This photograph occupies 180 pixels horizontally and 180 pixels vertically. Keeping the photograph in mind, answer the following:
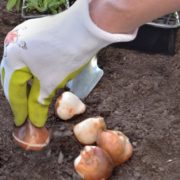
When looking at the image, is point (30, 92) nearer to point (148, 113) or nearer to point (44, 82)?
point (44, 82)

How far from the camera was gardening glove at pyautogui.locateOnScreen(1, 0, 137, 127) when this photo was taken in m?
1.06

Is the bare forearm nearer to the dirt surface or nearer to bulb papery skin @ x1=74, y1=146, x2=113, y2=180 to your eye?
bulb papery skin @ x1=74, y1=146, x2=113, y2=180

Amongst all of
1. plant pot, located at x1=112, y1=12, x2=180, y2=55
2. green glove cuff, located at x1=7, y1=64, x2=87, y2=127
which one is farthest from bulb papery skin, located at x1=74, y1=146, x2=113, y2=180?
plant pot, located at x1=112, y1=12, x2=180, y2=55

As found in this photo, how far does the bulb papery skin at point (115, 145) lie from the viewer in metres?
1.34

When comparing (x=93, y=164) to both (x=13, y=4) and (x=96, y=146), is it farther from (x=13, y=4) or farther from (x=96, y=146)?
(x=13, y=4)

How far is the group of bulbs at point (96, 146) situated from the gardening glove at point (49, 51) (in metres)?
0.19

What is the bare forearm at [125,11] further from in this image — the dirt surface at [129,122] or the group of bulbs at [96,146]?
the dirt surface at [129,122]

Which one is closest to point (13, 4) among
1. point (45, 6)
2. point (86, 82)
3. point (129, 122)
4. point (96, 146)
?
point (45, 6)

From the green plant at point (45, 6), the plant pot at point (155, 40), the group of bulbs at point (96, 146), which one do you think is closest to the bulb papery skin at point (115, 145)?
the group of bulbs at point (96, 146)

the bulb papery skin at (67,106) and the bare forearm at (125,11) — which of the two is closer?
the bare forearm at (125,11)

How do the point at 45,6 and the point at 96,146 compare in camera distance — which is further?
the point at 45,6

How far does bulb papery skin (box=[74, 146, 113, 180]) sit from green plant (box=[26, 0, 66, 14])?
752 mm

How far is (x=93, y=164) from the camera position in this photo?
1.29 m

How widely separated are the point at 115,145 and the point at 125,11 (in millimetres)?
436
